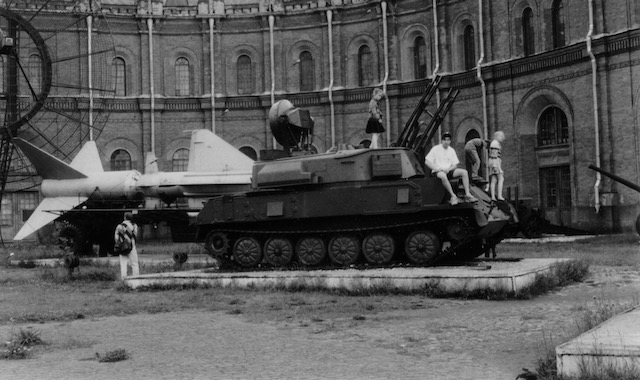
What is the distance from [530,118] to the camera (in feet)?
105

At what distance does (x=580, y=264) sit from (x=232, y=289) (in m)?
6.20

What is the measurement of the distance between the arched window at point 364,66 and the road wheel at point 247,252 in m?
23.7

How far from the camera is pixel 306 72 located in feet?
132

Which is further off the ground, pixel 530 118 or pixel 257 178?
pixel 530 118

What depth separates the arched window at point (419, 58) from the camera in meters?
37.2

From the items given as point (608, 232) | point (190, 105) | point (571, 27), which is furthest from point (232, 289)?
point (190, 105)

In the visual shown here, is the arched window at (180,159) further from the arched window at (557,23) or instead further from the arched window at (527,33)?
the arched window at (557,23)

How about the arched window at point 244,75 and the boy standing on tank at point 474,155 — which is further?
the arched window at point 244,75

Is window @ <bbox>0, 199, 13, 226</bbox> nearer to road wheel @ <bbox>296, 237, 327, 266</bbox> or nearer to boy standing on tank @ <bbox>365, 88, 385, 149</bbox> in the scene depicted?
boy standing on tank @ <bbox>365, 88, 385, 149</bbox>

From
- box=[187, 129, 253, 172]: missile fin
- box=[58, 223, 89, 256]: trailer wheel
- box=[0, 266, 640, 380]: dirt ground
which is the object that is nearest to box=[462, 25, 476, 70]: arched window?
box=[187, 129, 253, 172]: missile fin

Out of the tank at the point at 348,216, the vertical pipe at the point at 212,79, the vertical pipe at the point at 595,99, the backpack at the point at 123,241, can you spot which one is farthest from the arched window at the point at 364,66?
the backpack at the point at 123,241

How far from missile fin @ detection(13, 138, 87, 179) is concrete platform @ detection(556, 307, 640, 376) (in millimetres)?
23317

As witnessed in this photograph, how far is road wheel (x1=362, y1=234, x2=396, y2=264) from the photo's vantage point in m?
14.9

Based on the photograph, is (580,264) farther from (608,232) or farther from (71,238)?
(71,238)
